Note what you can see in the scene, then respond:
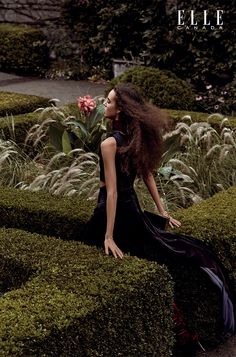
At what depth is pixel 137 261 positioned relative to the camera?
3.65 m

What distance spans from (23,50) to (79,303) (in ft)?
34.5

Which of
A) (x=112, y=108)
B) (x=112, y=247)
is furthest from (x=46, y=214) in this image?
(x=112, y=108)

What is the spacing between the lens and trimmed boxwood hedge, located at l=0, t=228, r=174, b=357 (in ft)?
9.84

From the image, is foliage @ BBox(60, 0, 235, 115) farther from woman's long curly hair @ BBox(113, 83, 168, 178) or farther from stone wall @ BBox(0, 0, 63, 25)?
woman's long curly hair @ BBox(113, 83, 168, 178)

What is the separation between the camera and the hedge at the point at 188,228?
13.5ft

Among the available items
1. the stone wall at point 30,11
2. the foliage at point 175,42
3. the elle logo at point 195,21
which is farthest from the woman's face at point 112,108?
the stone wall at point 30,11

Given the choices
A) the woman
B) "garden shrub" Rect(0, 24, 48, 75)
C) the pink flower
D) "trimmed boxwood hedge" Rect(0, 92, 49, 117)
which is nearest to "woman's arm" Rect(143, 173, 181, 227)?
the woman

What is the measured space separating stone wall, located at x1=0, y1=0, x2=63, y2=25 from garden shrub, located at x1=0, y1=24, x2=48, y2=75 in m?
0.39

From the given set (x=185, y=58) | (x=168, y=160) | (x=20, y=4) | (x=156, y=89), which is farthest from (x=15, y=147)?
(x=20, y=4)

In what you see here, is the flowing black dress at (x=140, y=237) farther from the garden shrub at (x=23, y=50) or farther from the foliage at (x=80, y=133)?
the garden shrub at (x=23, y=50)

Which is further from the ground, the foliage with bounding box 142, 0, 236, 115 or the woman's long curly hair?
the woman's long curly hair

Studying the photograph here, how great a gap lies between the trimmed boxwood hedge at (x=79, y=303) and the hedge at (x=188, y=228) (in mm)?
386

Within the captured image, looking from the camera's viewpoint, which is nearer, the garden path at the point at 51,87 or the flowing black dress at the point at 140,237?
the flowing black dress at the point at 140,237

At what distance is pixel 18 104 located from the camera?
7781 millimetres
